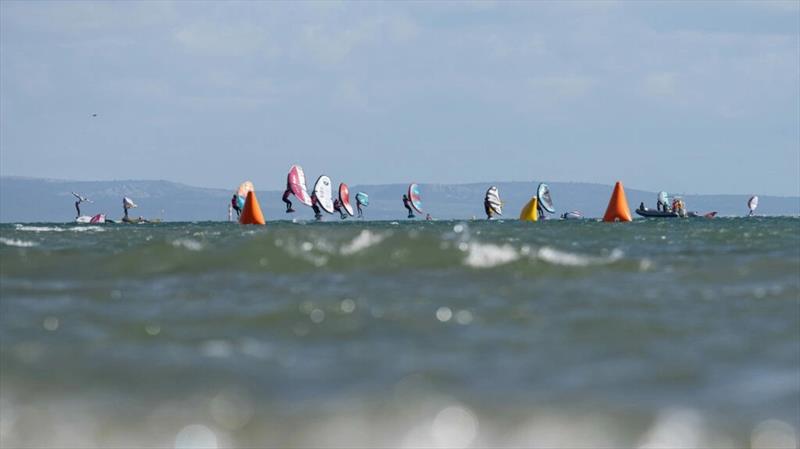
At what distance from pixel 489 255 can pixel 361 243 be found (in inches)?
124

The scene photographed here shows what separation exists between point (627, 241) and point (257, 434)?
22.7 meters

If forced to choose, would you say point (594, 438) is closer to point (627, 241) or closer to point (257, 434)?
point (257, 434)

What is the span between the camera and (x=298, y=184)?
372 feet

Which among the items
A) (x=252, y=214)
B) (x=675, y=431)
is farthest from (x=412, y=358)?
(x=252, y=214)

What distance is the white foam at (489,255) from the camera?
1822cm

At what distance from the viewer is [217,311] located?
13094 millimetres

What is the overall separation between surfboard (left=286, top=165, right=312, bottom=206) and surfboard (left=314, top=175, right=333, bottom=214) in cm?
158

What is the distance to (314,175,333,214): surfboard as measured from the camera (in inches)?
4597

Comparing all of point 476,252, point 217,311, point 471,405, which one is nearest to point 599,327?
point 471,405

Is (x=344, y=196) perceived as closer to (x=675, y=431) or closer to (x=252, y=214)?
(x=252, y=214)

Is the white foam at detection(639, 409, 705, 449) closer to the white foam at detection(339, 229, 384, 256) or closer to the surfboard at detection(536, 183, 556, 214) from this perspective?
the white foam at detection(339, 229, 384, 256)

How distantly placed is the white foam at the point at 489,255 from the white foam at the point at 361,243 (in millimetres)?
1806

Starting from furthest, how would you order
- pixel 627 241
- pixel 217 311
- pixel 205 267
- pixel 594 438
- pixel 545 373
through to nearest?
pixel 627 241 → pixel 205 267 → pixel 217 311 → pixel 545 373 → pixel 594 438

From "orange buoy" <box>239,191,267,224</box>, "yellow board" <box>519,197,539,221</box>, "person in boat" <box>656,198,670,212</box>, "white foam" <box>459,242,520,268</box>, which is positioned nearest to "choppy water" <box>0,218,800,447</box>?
"white foam" <box>459,242,520,268</box>
